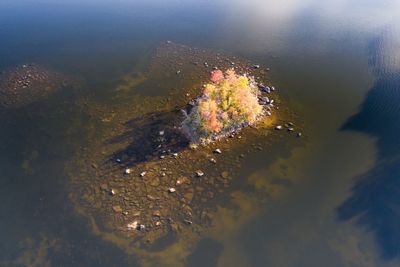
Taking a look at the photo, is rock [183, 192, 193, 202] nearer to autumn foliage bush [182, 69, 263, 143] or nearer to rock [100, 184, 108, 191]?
autumn foliage bush [182, 69, 263, 143]

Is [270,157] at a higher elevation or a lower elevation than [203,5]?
lower

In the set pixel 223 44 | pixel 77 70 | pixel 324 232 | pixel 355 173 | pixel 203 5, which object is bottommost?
pixel 324 232

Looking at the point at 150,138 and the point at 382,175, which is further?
the point at 150,138

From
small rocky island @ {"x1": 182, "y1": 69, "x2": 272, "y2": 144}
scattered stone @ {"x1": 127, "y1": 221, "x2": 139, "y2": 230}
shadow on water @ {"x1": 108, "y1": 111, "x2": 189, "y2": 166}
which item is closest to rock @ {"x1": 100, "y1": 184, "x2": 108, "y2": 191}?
shadow on water @ {"x1": 108, "y1": 111, "x2": 189, "y2": 166}

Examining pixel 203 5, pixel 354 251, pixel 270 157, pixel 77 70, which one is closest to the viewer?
pixel 354 251

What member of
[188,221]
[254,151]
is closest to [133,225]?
[188,221]

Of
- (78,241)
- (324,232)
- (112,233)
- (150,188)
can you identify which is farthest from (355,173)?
(78,241)

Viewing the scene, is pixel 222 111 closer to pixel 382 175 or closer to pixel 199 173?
pixel 199 173

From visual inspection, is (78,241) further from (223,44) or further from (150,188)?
(223,44)
